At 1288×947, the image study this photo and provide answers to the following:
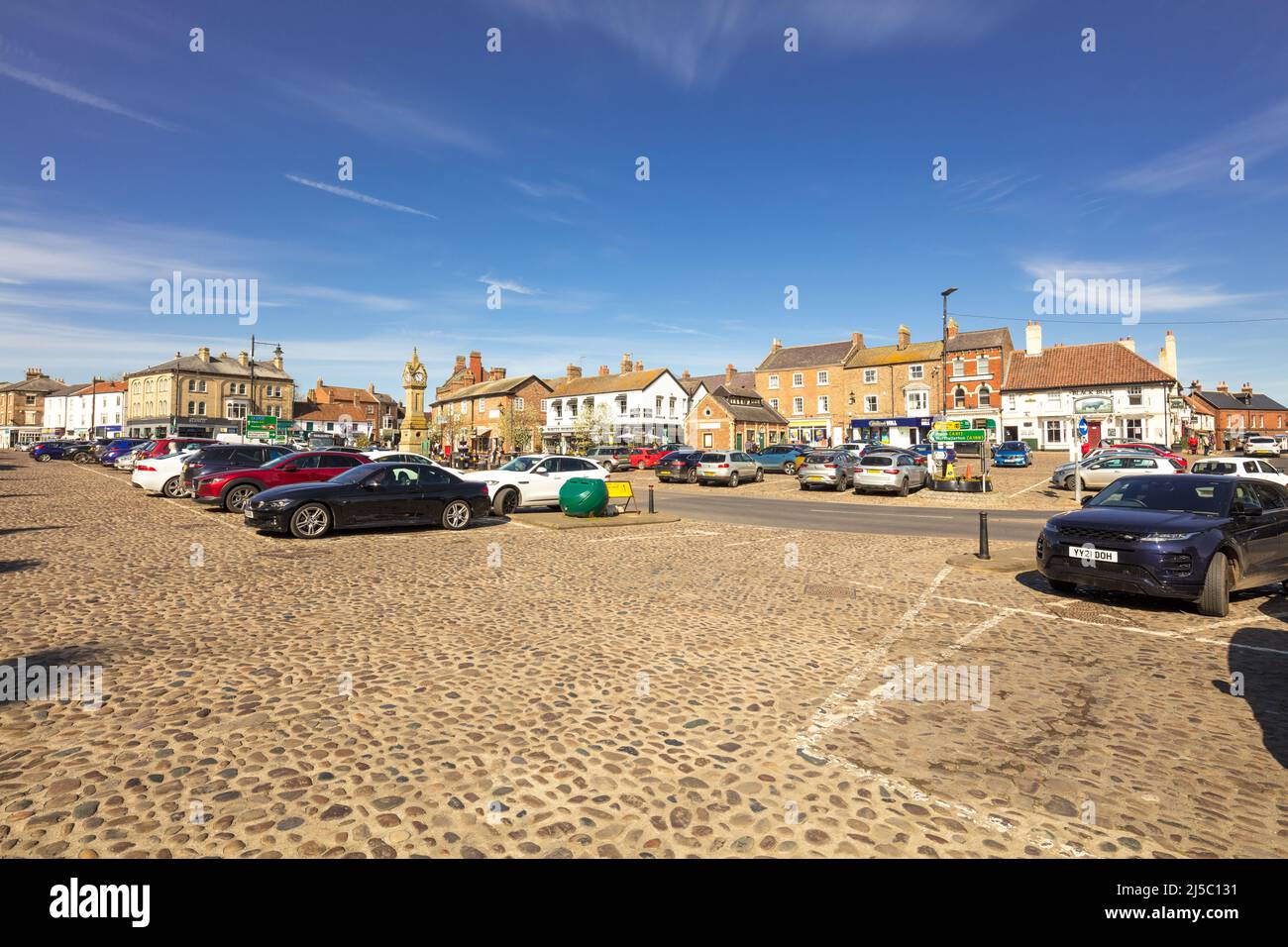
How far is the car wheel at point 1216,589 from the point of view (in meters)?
7.45

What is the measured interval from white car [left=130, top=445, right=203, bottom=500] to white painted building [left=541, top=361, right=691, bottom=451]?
41821 millimetres

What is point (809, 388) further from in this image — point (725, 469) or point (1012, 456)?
point (725, 469)

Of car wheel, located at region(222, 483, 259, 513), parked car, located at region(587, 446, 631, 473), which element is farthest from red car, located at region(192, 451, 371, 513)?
parked car, located at region(587, 446, 631, 473)

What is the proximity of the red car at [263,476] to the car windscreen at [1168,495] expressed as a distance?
1670cm

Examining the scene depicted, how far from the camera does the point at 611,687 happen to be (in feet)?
16.8

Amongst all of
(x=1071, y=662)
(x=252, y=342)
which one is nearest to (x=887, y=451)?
(x=1071, y=662)

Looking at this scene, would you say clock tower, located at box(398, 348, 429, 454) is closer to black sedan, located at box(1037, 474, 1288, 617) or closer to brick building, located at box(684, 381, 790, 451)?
brick building, located at box(684, 381, 790, 451)

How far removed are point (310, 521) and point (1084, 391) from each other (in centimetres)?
6017

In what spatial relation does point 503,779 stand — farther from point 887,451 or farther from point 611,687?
point 887,451

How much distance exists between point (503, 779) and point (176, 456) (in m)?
23.0

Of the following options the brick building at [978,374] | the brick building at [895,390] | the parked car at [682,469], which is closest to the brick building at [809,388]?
the brick building at [895,390]

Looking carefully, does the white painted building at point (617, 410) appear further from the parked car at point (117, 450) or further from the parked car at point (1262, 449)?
the parked car at point (1262, 449)
